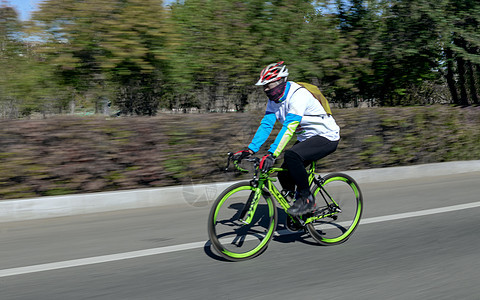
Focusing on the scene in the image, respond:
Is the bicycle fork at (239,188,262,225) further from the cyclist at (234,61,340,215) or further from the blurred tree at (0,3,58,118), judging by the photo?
the blurred tree at (0,3,58,118)

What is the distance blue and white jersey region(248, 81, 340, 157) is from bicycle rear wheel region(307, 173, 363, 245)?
2.12 ft

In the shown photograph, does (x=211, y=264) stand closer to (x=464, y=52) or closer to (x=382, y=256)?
(x=382, y=256)

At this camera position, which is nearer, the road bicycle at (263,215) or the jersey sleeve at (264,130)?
the road bicycle at (263,215)

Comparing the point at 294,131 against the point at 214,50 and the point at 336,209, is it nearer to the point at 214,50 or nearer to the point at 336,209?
the point at 336,209

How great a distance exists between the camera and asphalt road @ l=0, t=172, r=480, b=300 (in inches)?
167

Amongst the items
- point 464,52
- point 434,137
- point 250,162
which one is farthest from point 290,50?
point 250,162

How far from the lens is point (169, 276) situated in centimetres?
461

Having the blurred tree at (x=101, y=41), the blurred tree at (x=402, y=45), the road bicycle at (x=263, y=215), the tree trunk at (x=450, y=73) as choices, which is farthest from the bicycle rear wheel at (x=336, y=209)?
the tree trunk at (x=450, y=73)

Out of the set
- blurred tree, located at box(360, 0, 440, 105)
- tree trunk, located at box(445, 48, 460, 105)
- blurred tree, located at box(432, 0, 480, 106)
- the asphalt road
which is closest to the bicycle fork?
the asphalt road

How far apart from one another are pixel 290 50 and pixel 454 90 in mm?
8956

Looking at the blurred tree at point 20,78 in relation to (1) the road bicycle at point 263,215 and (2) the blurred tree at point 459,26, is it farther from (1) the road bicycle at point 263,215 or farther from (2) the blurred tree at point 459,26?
(2) the blurred tree at point 459,26

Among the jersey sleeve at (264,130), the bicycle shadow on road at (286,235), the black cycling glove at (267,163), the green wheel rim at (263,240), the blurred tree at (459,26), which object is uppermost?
the blurred tree at (459,26)

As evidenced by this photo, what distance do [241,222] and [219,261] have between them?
45 cm

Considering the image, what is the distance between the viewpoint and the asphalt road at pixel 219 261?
167 inches
